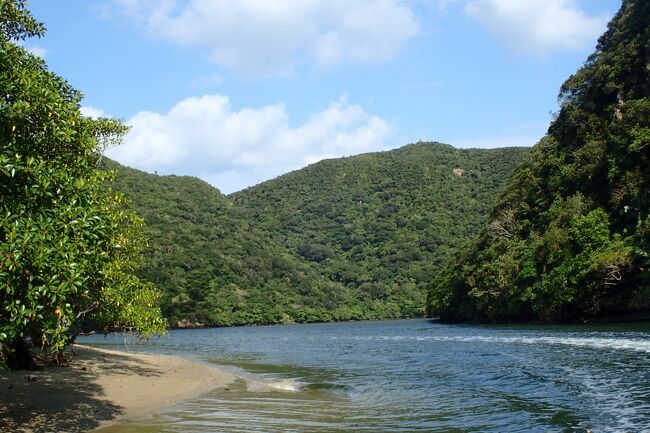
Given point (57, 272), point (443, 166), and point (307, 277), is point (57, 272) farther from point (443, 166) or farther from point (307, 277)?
point (443, 166)

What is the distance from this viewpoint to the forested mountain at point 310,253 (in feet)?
469

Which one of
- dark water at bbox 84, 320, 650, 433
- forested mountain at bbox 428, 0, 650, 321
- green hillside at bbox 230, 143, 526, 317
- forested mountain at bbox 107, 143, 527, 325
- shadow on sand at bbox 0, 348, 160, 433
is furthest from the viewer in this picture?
green hillside at bbox 230, 143, 526, 317

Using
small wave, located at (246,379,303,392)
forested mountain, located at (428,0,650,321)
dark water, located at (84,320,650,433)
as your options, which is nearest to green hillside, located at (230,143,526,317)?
forested mountain, located at (428,0,650,321)

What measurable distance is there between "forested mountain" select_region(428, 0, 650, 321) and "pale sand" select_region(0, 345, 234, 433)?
143 ft

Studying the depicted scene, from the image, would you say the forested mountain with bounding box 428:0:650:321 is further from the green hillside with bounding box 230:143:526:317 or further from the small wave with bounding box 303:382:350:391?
the green hillside with bounding box 230:143:526:317

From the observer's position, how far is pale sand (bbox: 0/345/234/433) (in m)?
15.2

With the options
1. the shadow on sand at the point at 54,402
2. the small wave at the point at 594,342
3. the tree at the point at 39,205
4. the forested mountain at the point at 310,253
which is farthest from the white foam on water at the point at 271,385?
the forested mountain at the point at 310,253

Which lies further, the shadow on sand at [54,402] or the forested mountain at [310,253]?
the forested mountain at [310,253]

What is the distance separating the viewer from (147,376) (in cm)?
2539

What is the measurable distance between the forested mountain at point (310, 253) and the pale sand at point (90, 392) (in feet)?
355

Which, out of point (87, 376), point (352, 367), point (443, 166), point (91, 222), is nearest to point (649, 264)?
point (352, 367)

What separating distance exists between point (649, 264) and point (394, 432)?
44.1m

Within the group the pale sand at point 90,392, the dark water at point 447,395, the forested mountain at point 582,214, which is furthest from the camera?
the forested mountain at point 582,214

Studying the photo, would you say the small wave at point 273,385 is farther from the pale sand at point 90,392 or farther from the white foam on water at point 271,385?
the pale sand at point 90,392
